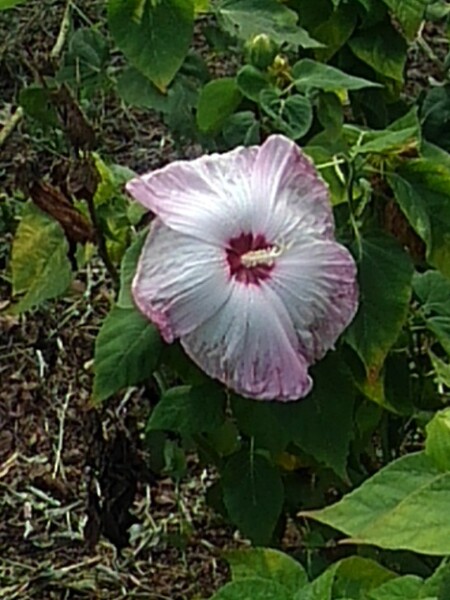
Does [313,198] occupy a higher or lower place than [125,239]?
higher

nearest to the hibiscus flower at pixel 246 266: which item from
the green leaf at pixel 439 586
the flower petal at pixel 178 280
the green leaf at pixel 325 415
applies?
the flower petal at pixel 178 280

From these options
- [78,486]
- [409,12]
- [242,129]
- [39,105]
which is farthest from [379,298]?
[78,486]

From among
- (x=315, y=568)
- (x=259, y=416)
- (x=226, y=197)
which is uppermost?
(x=226, y=197)

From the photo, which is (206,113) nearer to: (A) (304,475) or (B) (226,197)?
(B) (226,197)

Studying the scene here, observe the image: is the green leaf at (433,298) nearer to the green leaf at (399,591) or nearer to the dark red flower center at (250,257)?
the dark red flower center at (250,257)

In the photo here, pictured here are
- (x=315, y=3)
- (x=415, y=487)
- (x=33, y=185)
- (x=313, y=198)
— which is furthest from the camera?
(x=315, y=3)

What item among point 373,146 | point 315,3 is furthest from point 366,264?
point 315,3

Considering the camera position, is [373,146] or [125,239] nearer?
[373,146]

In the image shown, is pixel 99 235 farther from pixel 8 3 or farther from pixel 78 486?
pixel 78 486
